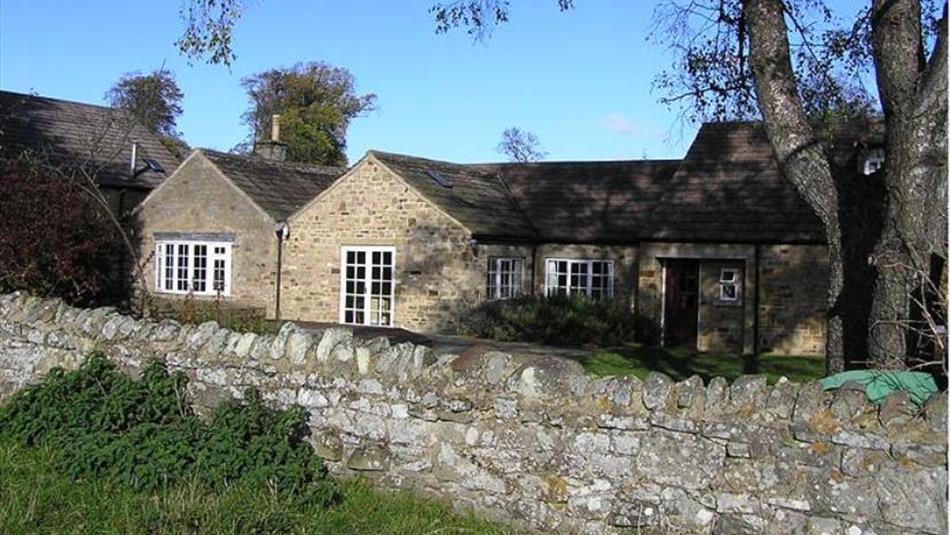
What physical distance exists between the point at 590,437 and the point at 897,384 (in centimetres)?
195

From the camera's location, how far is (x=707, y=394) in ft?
22.0

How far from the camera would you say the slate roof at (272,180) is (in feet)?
98.4

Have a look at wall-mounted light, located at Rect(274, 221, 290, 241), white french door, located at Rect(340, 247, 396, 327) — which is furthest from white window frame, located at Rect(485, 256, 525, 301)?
wall-mounted light, located at Rect(274, 221, 290, 241)

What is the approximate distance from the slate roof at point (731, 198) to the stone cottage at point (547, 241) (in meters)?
0.04

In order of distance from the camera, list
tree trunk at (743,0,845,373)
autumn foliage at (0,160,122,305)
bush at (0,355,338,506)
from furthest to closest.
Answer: autumn foliage at (0,160,122,305) < tree trunk at (743,0,845,373) < bush at (0,355,338,506)

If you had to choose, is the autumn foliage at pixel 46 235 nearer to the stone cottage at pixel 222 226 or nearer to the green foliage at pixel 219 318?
the green foliage at pixel 219 318

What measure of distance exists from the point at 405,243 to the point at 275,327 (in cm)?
1188

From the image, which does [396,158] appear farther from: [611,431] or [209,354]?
[611,431]

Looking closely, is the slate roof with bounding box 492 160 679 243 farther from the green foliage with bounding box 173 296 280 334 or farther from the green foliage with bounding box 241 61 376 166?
the green foliage with bounding box 241 61 376 166

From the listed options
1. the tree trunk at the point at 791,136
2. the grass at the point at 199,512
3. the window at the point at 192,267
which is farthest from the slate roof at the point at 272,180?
the grass at the point at 199,512

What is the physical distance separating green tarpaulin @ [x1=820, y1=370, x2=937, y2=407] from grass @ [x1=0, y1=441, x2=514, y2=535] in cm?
259

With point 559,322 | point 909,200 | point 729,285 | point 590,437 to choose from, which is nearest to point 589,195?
point 729,285

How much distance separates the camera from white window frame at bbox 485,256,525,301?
2700 cm

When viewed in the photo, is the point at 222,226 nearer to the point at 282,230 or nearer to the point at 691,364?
the point at 282,230
